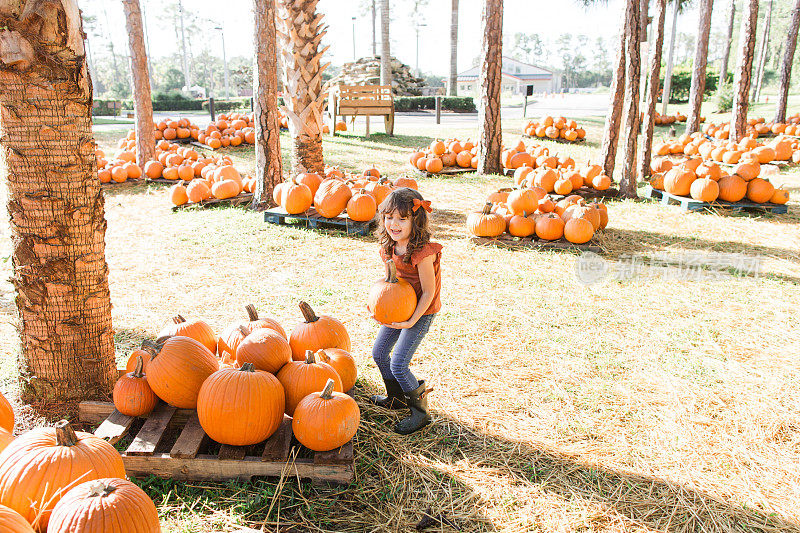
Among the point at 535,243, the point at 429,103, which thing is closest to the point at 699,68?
the point at 535,243

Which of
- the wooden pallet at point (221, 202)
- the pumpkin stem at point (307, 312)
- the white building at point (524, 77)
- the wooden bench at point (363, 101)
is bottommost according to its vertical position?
the pumpkin stem at point (307, 312)

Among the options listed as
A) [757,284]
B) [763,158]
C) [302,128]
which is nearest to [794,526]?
[757,284]

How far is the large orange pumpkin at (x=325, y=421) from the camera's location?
249cm

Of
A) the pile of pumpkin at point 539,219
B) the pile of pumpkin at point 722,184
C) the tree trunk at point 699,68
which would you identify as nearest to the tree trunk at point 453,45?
the tree trunk at point 699,68

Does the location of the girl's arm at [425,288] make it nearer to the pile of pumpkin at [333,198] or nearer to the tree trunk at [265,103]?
the pile of pumpkin at [333,198]

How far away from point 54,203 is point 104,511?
164 centimetres

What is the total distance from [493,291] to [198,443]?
3381 mm

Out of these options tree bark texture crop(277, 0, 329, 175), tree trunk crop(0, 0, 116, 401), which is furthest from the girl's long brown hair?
tree bark texture crop(277, 0, 329, 175)

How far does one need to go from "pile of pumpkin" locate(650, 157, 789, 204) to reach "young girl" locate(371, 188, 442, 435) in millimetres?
6707

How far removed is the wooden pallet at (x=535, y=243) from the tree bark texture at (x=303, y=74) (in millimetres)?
3348

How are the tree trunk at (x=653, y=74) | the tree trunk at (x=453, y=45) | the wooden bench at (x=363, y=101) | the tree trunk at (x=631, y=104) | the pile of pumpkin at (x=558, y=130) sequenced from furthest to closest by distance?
the tree trunk at (x=453, y=45) < the wooden bench at (x=363, y=101) < the pile of pumpkin at (x=558, y=130) < the tree trunk at (x=653, y=74) < the tree trunk at (x=631, y=104)

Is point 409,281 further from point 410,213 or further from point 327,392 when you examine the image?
point 327,392

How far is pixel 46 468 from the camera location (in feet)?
6.48

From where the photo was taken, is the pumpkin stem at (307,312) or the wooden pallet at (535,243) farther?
the wooden pallet at (535,243)
